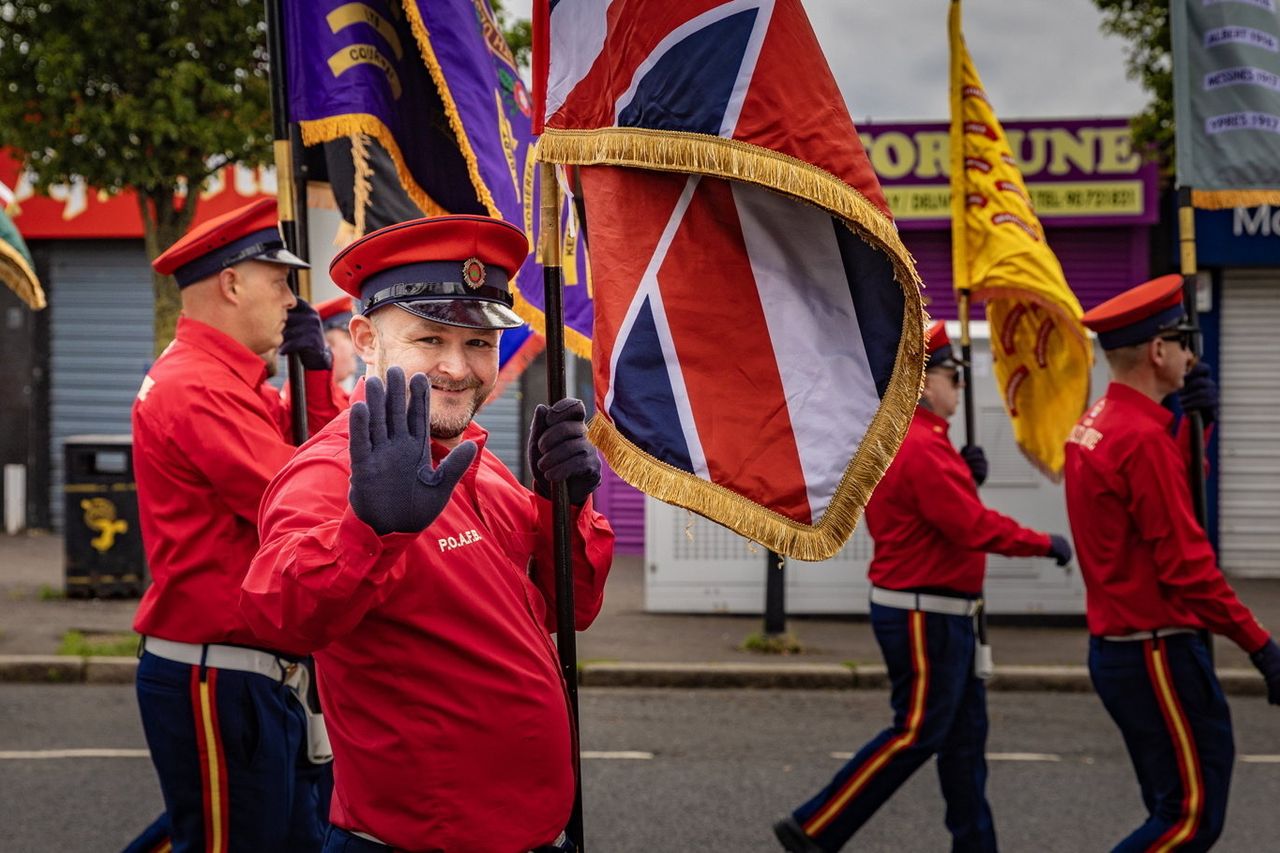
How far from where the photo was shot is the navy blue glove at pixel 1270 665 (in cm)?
441

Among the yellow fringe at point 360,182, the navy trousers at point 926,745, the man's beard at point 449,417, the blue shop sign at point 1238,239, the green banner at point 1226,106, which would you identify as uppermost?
the blue shop sign at point 1238,239

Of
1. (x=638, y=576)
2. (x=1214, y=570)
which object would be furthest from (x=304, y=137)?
(x=638, y=576)

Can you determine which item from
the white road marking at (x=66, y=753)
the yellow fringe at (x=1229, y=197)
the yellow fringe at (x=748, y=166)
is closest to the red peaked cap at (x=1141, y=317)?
the yellow fringe at (x=1229, y=197)

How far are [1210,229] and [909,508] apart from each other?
1004cm

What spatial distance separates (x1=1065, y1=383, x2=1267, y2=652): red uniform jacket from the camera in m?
4.34

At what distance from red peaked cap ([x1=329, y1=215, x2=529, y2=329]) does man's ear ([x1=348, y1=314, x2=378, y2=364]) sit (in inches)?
1.1

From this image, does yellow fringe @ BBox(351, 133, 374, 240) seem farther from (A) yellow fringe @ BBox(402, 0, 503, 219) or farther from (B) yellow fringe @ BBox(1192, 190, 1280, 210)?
(B) yellow fringe @ BBox(1192, 190, 1280, 210)

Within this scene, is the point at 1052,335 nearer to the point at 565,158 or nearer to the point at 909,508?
the point at 909,508

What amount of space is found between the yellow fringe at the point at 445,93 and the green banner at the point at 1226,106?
103 inches

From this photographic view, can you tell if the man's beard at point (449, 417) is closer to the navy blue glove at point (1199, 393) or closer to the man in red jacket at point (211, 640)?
the man in red jacket at point (211, 640)

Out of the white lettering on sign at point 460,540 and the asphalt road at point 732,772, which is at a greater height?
the white lettering on sign at point 460,540

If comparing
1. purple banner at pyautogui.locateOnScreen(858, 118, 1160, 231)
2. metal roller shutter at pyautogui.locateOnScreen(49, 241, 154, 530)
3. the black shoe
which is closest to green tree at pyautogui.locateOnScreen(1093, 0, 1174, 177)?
purple banner at pyautogui.locateOnScreen(858, 118, 1160, 231)

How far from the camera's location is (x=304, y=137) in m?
4.18

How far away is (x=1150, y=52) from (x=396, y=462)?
35.0 feet
